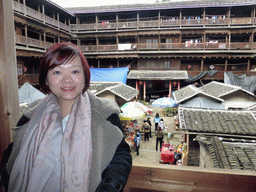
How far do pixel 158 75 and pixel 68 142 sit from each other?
56.9ft

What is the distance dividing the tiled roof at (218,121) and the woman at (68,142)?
4.75 meters

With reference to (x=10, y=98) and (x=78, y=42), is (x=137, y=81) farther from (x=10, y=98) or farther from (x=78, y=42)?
(x=10, y=98)

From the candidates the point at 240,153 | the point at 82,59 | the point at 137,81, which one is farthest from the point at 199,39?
the point at 82,59

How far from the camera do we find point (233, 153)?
A: 3.68m

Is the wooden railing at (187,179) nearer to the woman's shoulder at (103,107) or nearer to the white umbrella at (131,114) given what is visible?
the woman's shoulder at (103,107)

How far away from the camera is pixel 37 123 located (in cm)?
125

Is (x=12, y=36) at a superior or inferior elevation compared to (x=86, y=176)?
superior

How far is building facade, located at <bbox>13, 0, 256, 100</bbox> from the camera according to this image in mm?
18172

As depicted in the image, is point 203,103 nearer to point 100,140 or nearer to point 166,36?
point 100,140

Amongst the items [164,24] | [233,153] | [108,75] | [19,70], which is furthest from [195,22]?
[233,153]

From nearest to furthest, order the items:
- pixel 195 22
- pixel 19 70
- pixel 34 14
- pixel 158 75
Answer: pixel 19 70
pixel 34 14
pixel 158 75
pixel 195 22

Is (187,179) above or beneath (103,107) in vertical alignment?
beneath

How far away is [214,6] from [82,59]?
21218mm

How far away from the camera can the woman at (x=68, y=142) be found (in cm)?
111
